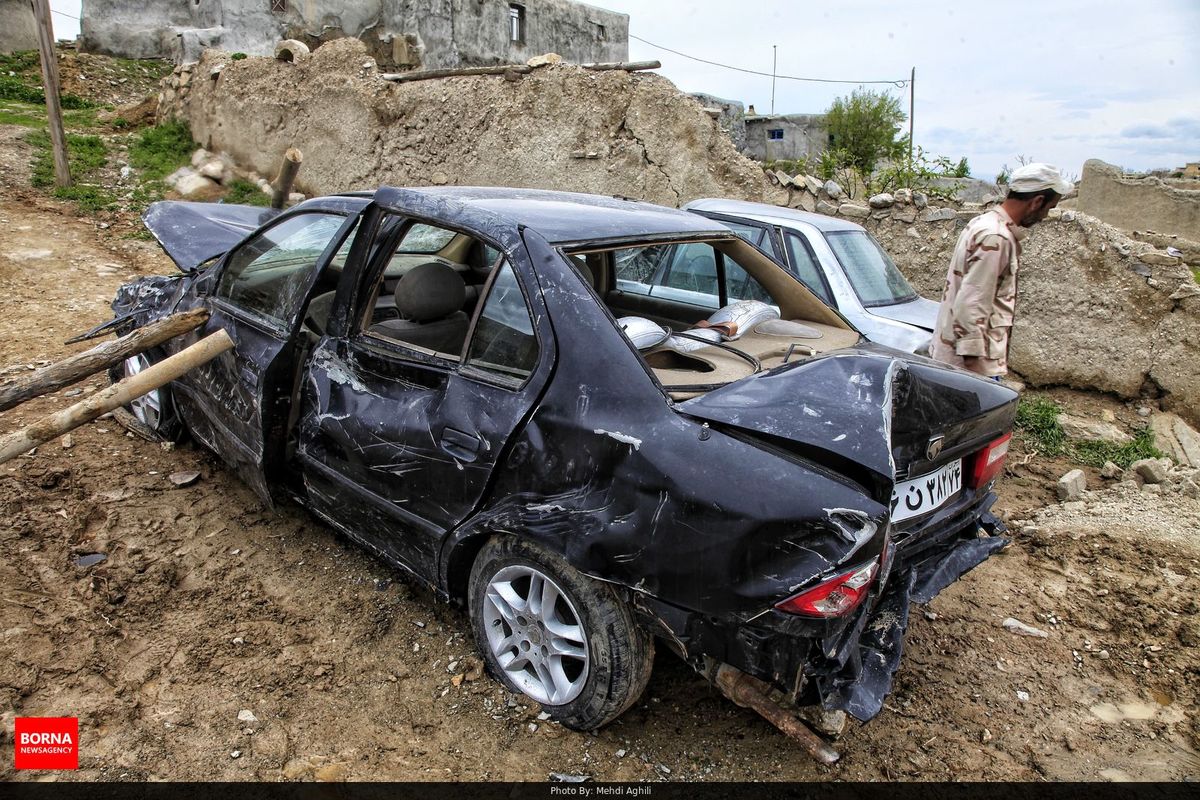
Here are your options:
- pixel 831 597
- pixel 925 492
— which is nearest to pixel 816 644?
pixel 831 597

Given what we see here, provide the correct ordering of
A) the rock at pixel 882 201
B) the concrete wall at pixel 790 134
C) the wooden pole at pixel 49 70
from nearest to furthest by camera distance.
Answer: the rock at pixel 882 201
the wooden pole at pixel 49 70
the concrete wall at pixel 790 134

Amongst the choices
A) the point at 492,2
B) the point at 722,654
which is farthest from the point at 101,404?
the point at 492,2

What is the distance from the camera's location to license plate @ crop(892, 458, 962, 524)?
86.4 inches

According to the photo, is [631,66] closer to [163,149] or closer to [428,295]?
[428,295]

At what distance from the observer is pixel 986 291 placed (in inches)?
148

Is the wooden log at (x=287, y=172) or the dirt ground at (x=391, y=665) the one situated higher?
the wooden log at (x=287, y=172)

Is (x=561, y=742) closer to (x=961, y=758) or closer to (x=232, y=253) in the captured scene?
(x=961, y=758)

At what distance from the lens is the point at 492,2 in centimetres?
1973

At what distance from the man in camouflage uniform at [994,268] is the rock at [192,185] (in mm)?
9101

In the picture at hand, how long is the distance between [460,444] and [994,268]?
9.63 ft

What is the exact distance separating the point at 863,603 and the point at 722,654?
1.28 ft

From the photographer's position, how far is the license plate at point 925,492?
219cm

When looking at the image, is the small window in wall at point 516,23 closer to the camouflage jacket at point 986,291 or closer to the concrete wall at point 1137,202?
the concrete wall at point 1137,202

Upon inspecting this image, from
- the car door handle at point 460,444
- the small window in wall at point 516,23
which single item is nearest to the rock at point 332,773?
→ the car door handle at point 460,444
